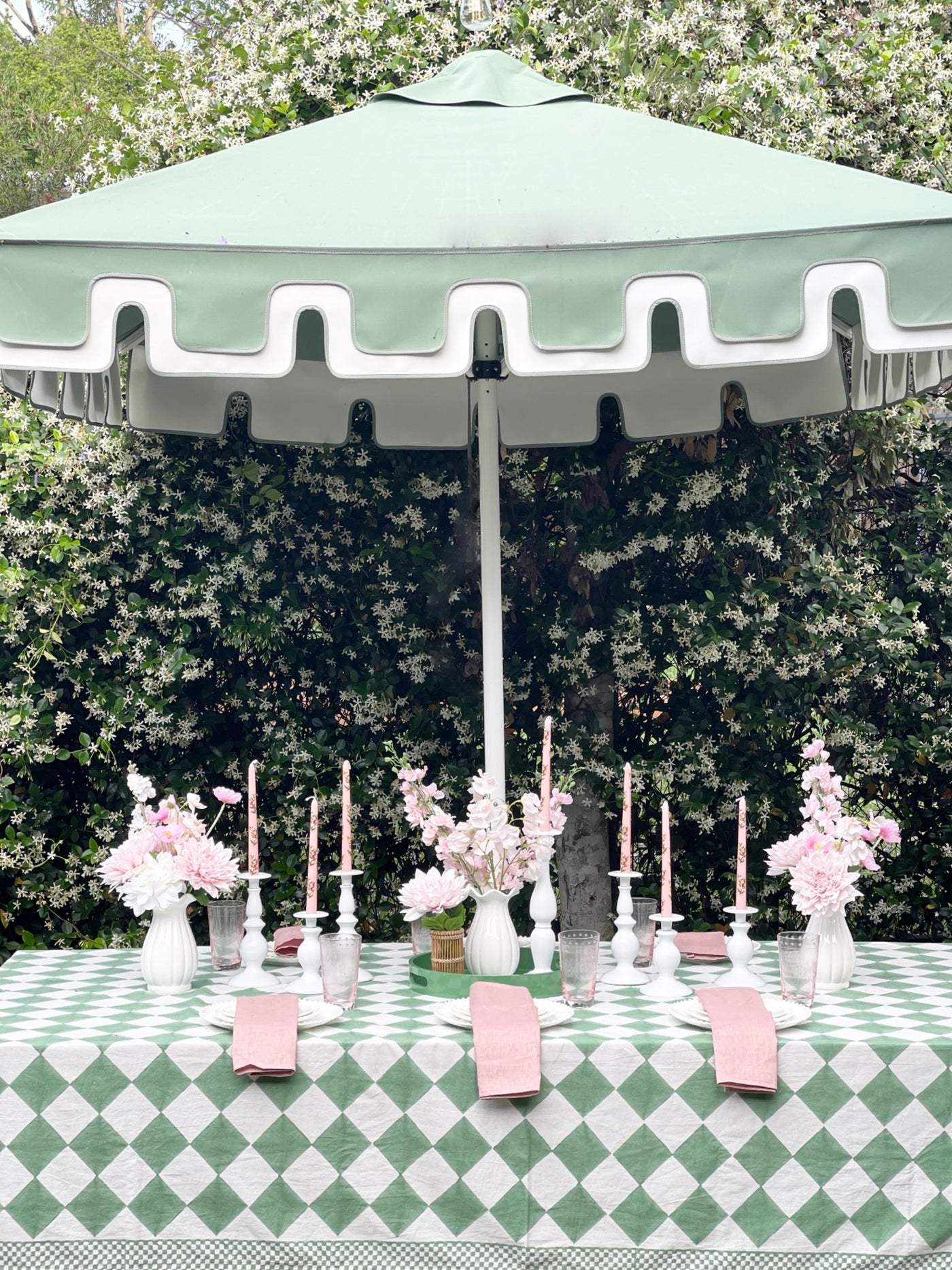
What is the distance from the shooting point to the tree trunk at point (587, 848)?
13.9 feet

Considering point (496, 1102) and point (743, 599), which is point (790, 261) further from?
point (743, 599)

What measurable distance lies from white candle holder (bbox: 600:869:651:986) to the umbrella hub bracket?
117 cm

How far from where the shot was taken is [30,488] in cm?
383

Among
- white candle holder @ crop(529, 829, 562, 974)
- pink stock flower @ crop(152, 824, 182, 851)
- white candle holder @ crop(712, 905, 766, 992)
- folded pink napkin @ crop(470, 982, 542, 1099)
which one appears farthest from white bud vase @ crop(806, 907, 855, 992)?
pink stock flower @ crop(152, 824, 182, 851)

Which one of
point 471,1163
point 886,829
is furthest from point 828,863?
point 471,1163

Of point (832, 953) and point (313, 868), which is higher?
point (313, 868)

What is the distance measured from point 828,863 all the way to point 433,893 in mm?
789

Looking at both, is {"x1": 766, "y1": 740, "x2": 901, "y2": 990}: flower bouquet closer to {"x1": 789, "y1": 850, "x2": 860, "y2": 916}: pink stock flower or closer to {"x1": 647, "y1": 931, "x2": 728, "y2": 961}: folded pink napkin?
{"x1": 789, "y1": 850, "x2": 860, "y2": 916}: pink stock flower

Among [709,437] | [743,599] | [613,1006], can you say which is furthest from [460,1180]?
[709,437]

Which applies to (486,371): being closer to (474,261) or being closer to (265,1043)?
(474,261)

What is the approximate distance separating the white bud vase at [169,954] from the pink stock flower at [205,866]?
0.04 m

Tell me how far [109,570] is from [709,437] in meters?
1.90

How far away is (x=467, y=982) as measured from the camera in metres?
2.63

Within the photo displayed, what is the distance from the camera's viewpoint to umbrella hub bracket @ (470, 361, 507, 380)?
3035mm
